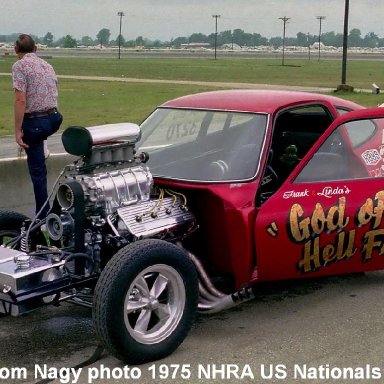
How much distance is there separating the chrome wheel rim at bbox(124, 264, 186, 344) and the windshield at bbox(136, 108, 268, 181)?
2.90ft

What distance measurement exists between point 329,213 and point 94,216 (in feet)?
5.24

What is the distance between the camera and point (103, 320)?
4133mm

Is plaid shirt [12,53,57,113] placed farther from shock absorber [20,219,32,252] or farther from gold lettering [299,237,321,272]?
gold lettering [299,237,321,272]

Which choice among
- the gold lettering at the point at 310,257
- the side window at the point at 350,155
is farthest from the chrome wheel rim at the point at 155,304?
the side window at the point at 350,155

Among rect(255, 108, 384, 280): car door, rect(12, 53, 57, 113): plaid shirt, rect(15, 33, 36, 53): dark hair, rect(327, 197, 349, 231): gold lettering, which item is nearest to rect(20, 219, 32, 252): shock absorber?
rect(255, 108, 384, 280): car door

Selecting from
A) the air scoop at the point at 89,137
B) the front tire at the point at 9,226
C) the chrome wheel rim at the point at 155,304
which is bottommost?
the chrome wheel rim at the point at 155,304

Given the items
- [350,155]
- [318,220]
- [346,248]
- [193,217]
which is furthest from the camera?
[350,155]

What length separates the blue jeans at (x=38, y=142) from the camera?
7.39m

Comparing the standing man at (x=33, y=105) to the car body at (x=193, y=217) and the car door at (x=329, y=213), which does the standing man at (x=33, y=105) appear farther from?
the car door at (x=329, y=213)

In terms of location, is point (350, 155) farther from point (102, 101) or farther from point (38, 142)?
point (102, 101)

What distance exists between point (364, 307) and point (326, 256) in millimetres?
532

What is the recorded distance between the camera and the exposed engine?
14.4 ft

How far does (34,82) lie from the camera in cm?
730

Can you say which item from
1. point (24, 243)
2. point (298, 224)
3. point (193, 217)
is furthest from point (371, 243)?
point (24, 243)
